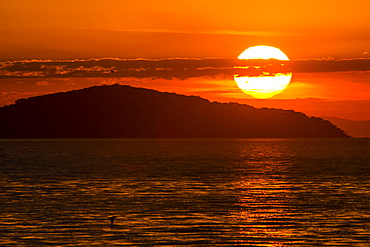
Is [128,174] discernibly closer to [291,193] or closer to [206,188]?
[206,188]

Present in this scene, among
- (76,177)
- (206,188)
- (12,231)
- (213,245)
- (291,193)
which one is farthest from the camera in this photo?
(76,177)

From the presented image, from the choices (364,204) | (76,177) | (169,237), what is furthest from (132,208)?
(76,177)

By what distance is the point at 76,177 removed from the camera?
10412 cm

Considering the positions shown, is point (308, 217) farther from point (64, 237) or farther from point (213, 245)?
point (64, 237)

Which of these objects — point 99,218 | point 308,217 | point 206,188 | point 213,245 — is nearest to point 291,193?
point 206,188

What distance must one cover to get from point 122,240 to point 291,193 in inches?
1412

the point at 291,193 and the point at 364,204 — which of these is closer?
the point at 364,204

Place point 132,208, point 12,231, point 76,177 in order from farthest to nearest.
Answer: point 76,177 → point 132,208 → point 12,231

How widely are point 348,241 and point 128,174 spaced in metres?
68.2

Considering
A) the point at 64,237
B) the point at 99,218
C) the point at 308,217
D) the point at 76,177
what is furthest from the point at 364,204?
the point at 76,177

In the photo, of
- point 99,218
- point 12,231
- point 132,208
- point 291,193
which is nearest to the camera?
point 12,231

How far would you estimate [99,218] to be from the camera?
2167 inches

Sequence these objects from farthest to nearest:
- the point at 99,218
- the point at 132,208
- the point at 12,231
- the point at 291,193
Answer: the point at 291,193 < the point at 132,208 < the point at 99,218 < the point at 12,231

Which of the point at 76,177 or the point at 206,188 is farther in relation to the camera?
the point at 76,177
